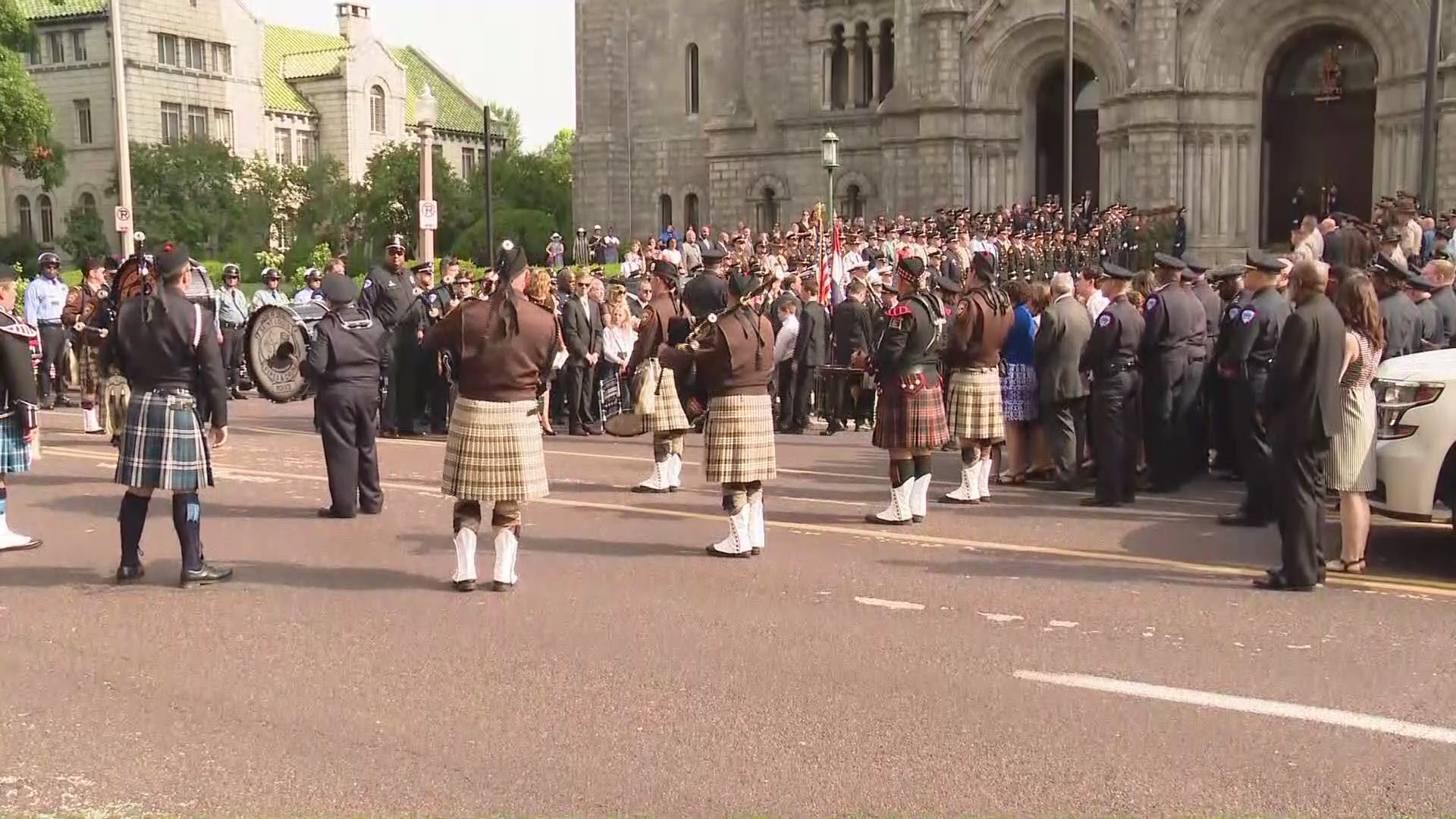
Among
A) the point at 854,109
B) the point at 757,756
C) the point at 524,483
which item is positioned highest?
the point at 854,109

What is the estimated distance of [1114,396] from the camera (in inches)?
485

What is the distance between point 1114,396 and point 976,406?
119 centimetres

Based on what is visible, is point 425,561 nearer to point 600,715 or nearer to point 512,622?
point 512,622

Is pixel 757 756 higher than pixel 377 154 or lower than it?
lower

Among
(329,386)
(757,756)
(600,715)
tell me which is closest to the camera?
(757,756)

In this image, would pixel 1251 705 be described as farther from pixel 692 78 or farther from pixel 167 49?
pixel 167 49

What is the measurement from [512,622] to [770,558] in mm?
2295

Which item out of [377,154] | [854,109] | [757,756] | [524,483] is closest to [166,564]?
[524,483]

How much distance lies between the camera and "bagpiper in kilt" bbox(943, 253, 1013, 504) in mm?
12039

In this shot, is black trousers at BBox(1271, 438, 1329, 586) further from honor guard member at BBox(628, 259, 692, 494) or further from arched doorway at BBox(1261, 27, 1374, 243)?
arched doorway at BBox(1261, 27, 1374, 243)

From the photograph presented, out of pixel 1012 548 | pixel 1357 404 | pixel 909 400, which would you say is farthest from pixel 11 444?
pixel 1357 404

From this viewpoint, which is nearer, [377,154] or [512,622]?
[512,622]

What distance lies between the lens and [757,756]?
20.1 ft

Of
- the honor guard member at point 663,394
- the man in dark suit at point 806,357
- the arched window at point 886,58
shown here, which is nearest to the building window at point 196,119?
the arched window at point 886,58
